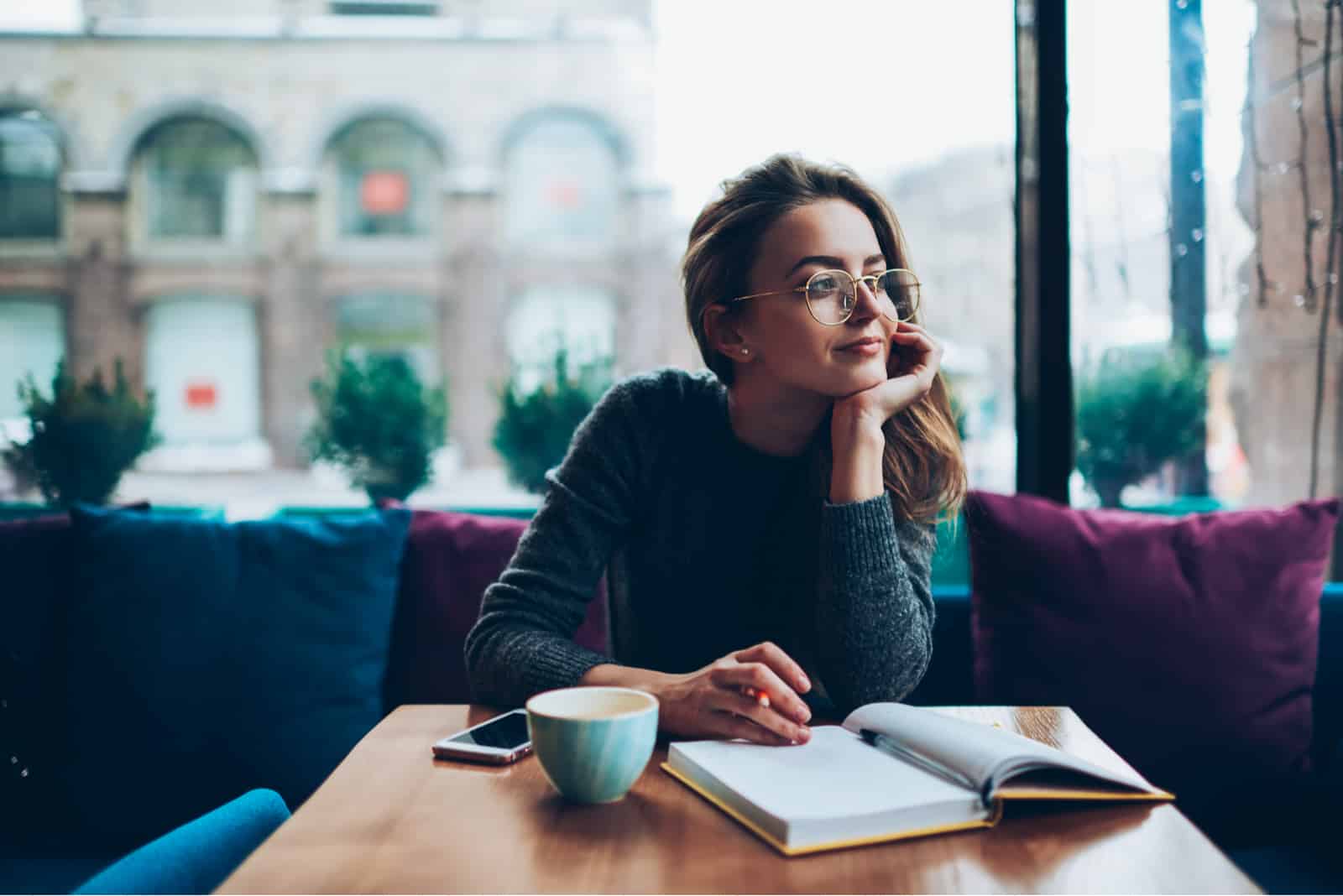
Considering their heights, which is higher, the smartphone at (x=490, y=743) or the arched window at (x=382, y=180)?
the arched window at (x=382, y=180)

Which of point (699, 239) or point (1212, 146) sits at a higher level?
point (1212, 146)

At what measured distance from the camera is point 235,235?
4230 millimetres

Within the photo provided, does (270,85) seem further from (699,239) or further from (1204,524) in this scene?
(1204,524)

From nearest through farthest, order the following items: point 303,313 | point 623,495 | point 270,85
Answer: point 623,495 → point 270,85 → point 303,313

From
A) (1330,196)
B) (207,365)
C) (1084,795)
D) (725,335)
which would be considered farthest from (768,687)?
(207,365)

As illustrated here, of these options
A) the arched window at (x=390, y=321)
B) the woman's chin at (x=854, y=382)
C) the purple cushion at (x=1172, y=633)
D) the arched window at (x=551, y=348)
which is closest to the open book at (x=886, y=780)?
the woman's chin at (x=854, y=382)

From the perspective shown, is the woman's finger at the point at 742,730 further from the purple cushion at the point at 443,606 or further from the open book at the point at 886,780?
the purple cushion at the point at 443,606

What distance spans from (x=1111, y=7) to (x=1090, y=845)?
89.4 inches

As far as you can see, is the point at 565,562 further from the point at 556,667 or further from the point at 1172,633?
the point at 1172,633

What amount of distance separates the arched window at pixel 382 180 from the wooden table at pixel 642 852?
376cm

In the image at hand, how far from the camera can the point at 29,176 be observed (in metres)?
3.45

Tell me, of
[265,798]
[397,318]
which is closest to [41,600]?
[265,798]

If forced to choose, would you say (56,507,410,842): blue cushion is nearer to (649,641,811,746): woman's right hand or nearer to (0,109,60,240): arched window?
(649,641,811,746): woman's right hand

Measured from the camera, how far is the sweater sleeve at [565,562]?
106cm
